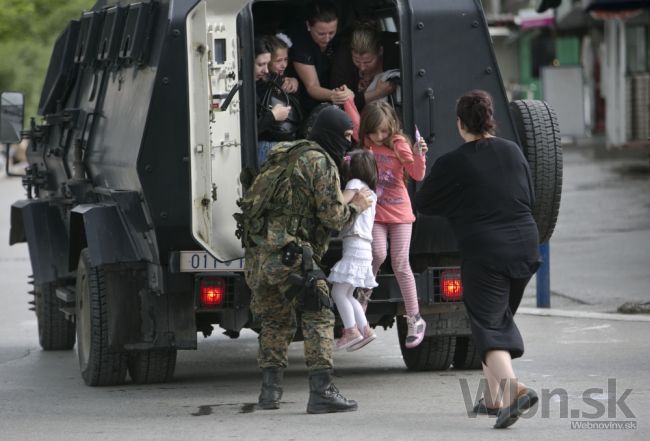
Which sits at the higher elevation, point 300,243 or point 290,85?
point 290,85

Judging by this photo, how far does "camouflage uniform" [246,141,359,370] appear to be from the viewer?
26.2ft

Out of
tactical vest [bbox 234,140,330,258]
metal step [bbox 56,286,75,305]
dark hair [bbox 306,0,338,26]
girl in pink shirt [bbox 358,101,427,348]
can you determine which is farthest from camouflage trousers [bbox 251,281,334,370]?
metal step [bbox 56,286,75,305]

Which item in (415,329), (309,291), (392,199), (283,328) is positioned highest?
(392,199)

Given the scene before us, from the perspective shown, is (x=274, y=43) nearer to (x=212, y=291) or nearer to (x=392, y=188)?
(x=392, y=188)

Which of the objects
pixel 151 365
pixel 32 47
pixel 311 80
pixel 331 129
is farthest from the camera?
pixel 32 47

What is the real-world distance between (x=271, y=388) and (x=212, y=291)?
30.2 inches

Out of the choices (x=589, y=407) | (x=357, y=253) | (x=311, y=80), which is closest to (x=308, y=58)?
(x=311, y=80)

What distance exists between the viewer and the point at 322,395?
8.09 metres

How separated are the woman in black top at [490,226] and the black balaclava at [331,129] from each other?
2.24 feet

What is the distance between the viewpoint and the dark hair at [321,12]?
9711mm

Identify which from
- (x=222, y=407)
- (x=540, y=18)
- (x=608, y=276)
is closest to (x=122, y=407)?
(x=222, y=407)

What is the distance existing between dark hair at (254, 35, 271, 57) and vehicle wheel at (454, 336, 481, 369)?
7.07 feet

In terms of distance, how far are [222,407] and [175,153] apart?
1.40 meters

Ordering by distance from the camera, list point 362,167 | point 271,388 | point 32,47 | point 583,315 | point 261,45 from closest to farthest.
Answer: point 271,388
point 362,167
point 261,45
point 583,315
point 32,47
